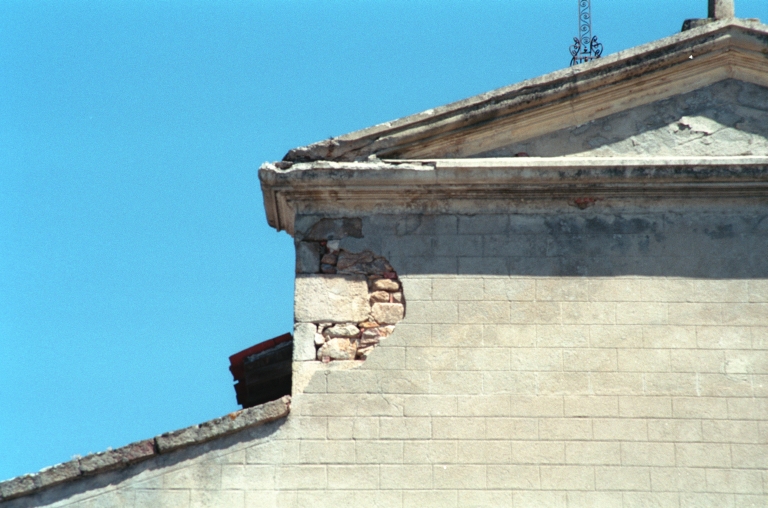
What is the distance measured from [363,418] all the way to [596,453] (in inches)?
62.8

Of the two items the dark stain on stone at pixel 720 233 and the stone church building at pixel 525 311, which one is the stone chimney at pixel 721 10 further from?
the dark stain on stone at pixel 720 233

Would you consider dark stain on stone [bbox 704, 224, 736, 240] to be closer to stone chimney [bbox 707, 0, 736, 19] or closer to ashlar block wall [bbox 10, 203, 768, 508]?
ashlar block wall [bbox 10, 203, 768, 508]

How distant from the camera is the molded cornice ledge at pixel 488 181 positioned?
29.8ft

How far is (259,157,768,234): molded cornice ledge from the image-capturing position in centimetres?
909

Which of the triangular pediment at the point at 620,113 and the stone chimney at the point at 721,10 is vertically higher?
the stone chimney at the point at 721,10

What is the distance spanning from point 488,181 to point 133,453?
314 cm

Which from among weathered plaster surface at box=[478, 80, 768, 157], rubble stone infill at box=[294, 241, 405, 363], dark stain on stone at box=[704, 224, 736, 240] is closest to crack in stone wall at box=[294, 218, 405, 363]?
rubble stone infill at box=[294, 241, 405, 363]

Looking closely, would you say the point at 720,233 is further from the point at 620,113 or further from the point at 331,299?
the point at 331,299

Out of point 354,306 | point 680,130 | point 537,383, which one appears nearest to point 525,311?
point 537,383

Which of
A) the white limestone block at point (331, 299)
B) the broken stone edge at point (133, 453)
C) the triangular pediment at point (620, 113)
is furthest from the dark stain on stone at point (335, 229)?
the broken stone edge at point (133, 453)

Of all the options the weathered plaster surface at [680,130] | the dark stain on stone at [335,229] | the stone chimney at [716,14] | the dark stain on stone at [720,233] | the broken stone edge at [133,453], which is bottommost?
the broken stone edge at [133,453]

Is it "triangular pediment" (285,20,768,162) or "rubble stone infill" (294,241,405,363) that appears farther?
"triangular pediment" (285,20,768,162)

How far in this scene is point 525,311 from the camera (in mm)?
8867

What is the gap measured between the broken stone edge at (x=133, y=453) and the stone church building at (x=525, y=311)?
0.05ft
